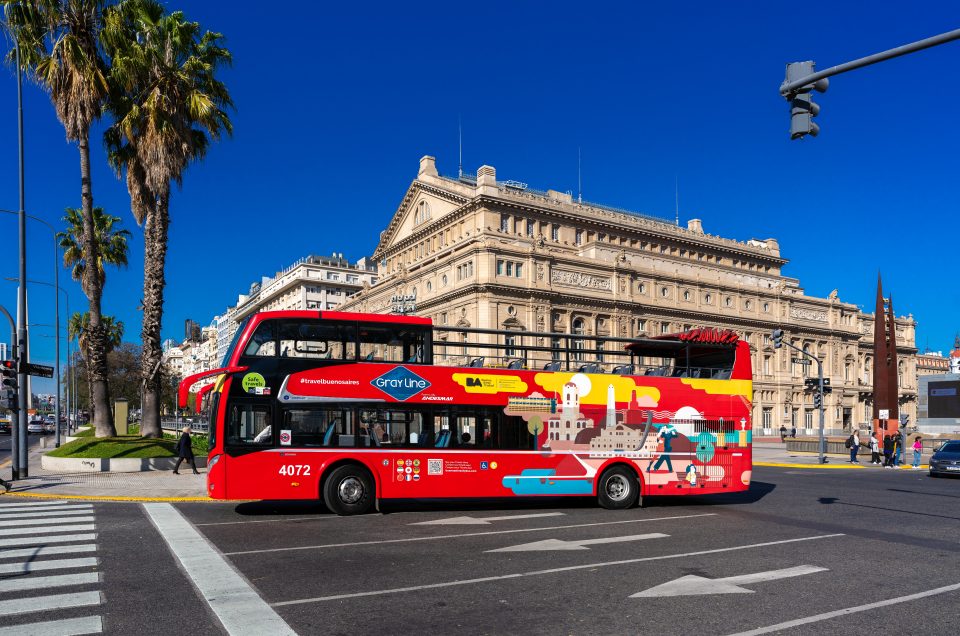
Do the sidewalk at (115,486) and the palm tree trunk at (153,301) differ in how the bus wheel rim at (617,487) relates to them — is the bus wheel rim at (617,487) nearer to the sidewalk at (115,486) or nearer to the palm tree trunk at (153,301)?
the sidewalk at (115,486)

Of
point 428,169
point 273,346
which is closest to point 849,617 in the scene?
point 273,346

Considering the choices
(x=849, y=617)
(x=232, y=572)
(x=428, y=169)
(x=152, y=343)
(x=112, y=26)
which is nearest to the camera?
(x=849, y=617)

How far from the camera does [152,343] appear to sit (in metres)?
27.7

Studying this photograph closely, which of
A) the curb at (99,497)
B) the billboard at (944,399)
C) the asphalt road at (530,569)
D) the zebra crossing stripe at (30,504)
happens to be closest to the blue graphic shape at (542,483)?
the asphalt road at (530,569)

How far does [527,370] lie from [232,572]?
27.6 feet

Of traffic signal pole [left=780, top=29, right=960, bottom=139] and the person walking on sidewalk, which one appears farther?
the person walking on sidewalk

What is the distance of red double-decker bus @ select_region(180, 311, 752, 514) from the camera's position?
14625 millimetres

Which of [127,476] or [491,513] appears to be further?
[127,476]

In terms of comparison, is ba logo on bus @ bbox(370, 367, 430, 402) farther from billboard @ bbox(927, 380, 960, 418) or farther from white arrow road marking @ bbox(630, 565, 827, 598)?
billboard @ bbox(927, 380, 960, 418)

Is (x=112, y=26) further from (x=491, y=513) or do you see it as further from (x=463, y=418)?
(x=491, y=513)

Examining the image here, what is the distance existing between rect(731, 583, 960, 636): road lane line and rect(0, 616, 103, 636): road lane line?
20.1ft

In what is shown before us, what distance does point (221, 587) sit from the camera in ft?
28.3

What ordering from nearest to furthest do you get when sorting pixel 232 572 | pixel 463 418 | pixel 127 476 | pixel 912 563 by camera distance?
pixel 232 572 → pixel 912 563 → pixel 463 418 → pixel 127 476

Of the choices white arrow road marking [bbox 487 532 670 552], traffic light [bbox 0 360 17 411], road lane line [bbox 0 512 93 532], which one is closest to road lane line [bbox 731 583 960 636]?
white arrow road marking [bbox 487 532 670 552]
